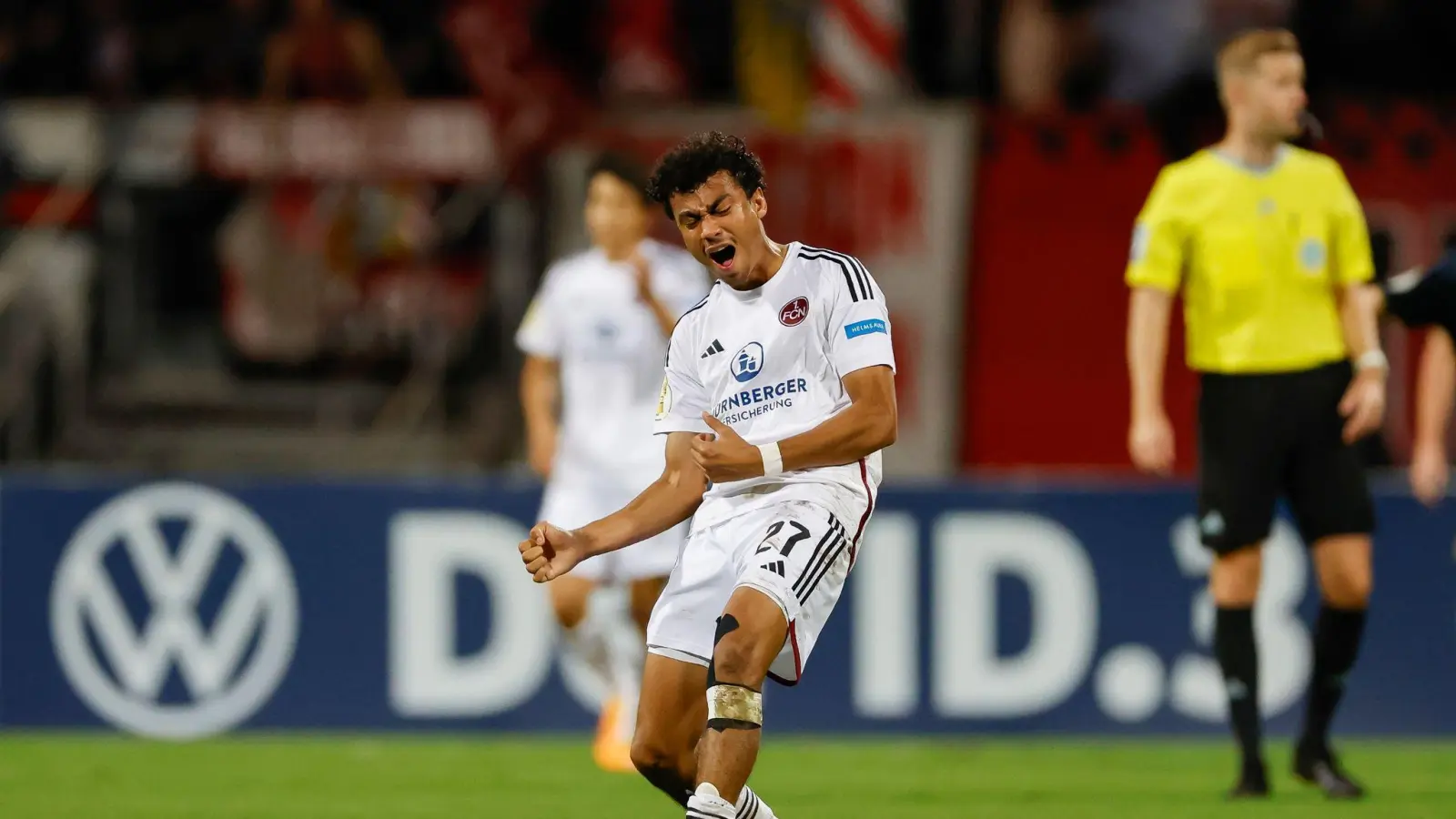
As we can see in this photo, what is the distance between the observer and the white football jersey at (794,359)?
6145mm

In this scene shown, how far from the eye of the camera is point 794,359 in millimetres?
6199

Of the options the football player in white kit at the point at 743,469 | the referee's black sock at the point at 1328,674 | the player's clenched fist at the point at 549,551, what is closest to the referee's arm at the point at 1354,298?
the referee's black sock at the point at 1328,674

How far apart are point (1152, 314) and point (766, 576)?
102 inches

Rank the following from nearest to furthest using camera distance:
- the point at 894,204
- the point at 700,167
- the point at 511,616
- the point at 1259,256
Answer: the point at 700,167 < the point at 1259,256 < the point at 511,616 < the point at 894,204

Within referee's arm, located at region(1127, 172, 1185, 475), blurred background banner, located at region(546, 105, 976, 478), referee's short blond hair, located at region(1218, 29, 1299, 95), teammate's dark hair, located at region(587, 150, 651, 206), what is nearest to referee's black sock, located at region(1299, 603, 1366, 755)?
referee's arm, located at region(1127, 172, 1185, 475)

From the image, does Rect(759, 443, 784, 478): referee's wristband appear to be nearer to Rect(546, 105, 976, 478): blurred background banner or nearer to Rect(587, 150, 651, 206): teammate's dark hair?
Rect(587, 150, 651, 206): teammate's dark hair

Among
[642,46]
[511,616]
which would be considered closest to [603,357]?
[511,616]

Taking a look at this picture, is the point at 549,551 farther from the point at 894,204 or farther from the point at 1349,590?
the point at 894,204

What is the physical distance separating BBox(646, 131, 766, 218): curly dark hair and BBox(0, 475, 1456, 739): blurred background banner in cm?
457

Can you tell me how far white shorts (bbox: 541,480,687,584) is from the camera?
9.36 m

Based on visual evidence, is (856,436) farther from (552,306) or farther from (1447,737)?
(1447,737)

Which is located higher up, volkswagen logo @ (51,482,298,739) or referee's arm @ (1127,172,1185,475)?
referee's arm @ (1127,172,1185,475)

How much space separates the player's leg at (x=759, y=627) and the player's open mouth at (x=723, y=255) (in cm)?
63

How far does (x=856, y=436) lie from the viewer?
6023 millimetres
